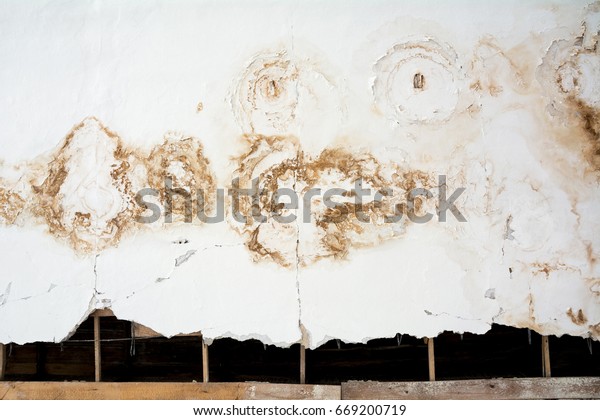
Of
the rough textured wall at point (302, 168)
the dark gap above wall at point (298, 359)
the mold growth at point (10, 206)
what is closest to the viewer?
the rough textured wall at point (302, 168)

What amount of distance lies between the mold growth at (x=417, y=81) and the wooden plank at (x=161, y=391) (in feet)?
4.28

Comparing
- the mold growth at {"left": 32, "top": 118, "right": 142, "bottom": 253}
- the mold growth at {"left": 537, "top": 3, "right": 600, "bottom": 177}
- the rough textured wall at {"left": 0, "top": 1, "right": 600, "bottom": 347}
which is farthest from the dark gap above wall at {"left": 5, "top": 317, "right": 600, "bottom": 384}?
the mold growth at {"left": 537, "top": 3, "right": 600, "bottom": 177}

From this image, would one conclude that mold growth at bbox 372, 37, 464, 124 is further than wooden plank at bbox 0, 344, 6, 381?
No

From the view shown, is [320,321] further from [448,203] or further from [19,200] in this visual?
[19,200]

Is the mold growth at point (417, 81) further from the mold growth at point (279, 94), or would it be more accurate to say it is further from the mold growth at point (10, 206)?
the mold growth at point (10, 206)

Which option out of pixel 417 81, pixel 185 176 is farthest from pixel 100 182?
pixel 417 81

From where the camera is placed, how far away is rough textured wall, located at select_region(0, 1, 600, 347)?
2.49 meters

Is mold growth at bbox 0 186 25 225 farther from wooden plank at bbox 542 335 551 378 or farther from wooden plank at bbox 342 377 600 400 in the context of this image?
wooden plank at bbox 542 335 551 378

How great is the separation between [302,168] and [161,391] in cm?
121

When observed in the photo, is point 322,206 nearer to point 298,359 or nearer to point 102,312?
point 298,359

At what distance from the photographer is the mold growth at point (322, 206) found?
Result: 2.53 m

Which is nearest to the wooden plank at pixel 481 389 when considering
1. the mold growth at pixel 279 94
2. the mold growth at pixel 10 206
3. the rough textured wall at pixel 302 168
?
the rough textured wall at pixel 302 168

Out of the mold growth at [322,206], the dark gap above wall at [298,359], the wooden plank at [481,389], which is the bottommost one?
the wooden plank at [481,389]
